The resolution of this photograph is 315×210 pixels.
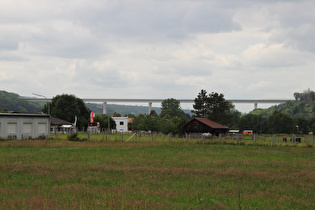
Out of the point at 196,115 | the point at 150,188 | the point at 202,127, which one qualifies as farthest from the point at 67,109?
the point at 150,188

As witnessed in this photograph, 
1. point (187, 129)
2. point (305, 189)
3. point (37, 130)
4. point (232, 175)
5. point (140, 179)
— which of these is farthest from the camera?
point (187, 129)

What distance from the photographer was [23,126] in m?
61.0

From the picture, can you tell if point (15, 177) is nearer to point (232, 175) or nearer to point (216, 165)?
point (232, 175)

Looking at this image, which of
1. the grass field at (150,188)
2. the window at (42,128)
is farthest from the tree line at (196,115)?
the grass field at (150,188)

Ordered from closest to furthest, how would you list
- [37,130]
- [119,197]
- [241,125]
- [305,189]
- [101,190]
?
[119,197] < [101,190] < [305,189] < [37,130] < [241,125]

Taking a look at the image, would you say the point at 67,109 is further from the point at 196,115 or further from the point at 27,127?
the point at 27,127

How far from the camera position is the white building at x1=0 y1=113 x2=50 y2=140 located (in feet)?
191

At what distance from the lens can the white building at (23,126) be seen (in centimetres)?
5828

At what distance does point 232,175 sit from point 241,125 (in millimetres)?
142602

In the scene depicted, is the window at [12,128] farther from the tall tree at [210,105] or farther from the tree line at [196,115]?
the tall tree at [210,105]

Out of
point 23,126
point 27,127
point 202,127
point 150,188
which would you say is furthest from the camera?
point 202,127

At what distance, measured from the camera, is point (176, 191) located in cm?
1473

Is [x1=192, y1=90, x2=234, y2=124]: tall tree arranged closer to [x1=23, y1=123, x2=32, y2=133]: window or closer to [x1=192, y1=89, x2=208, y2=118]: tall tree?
[x1=192, y1=89, x2=208, y2=118]: tall tree

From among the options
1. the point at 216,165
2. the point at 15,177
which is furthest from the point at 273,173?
the point at 15,177
